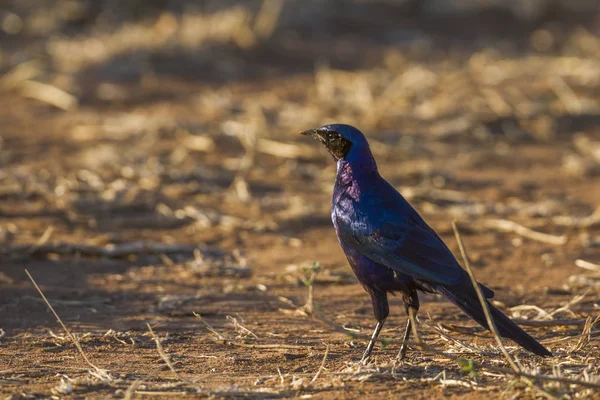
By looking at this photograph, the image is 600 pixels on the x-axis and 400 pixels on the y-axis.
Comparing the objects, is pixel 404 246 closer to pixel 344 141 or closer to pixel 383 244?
pixel 383 244

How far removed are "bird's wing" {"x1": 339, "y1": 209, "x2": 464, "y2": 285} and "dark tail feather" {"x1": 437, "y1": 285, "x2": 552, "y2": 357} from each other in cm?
5

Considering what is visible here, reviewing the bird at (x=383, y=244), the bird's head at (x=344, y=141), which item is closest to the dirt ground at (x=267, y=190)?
the bird at (x=383, y=244)

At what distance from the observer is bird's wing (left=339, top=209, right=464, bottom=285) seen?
4.23m

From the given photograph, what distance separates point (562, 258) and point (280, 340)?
276 centimetres

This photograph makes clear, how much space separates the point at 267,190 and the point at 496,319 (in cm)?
497

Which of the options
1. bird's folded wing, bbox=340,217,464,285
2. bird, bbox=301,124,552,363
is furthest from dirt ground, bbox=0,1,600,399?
bird's folded wing, bbox=340,217,464,285

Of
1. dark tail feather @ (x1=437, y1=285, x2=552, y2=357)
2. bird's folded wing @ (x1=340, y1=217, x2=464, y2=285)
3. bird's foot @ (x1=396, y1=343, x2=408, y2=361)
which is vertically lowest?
bird's foot @ (x1=396, y1=343, x2=408, y2=361)

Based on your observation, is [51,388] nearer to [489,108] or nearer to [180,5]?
[489,108]

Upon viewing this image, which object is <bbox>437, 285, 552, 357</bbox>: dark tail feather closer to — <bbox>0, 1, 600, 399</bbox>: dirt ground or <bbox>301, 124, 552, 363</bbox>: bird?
<bbox>301, 124, 552, 363</bbox>: bird

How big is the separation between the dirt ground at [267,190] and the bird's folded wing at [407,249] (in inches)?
16.8

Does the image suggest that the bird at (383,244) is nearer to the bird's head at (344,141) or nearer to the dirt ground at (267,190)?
the bird's head at (344,141)

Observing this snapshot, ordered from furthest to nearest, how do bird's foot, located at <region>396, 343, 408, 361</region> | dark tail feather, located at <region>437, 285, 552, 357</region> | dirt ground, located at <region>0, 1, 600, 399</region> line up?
dirt ground, located at <region>0, 1, 600, 399</region>, bird's foot, located at <region>396, 343, 408, 361</region>, dark tail feather, located at <region>437, 285, 552, 357</region>

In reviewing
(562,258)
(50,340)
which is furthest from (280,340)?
(562,258)

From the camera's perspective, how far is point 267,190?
885 cm
